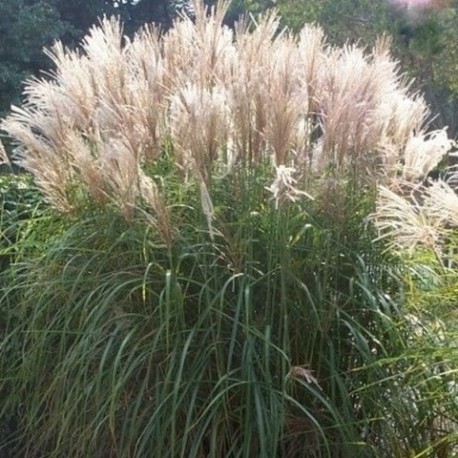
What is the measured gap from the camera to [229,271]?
140 inches

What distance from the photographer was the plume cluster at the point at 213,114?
3502 mm

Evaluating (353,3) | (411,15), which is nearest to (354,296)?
(411,15)

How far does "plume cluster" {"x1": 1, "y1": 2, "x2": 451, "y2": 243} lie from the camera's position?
11.5 feet

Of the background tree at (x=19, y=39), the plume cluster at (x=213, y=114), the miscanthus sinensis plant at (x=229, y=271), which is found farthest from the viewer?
the background tree at (x=19, y=39)

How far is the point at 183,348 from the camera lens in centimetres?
335

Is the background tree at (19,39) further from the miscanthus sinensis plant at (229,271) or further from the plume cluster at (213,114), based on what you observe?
the miscanthus sinensis plant at (229,271)

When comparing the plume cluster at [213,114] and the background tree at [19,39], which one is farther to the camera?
the background tree at [19,39]

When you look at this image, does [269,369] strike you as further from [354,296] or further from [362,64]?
[362,64]

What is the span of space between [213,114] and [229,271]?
60 centimetres

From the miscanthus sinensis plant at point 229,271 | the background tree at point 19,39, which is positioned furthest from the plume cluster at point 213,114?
the background tree at point 19,39

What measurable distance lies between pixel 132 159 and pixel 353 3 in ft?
36.6

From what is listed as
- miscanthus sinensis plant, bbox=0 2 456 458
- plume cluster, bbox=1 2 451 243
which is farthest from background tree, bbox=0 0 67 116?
miscanthus sinensis plant, bbox=0 2 456 458

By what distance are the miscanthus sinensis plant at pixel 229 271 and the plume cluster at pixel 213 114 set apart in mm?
10

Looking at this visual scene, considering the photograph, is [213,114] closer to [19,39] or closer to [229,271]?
[229,271]
